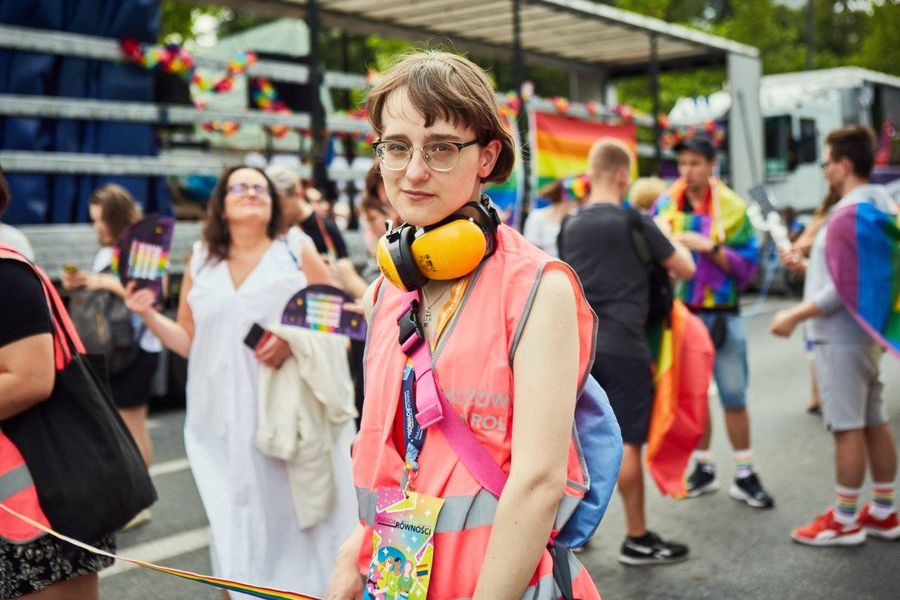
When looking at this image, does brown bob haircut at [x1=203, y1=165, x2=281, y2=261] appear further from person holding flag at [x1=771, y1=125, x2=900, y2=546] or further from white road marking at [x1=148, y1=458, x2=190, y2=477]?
white road marking at [x1=148, y1=458, x2=190, y2=477]

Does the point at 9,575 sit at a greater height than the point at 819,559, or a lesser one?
greater

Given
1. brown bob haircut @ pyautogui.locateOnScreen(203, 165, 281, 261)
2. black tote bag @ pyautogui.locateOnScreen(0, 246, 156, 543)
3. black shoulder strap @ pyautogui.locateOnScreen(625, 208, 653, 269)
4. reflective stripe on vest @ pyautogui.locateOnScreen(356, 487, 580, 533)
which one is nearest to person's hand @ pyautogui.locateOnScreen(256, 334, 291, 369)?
brown bob haircut @ pyautogui.locateOnScreen(203, 165, 281, 261)

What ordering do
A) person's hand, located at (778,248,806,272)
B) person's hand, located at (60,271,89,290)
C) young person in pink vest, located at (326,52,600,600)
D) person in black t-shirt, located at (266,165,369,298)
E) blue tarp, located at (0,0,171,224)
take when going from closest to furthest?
young person in pink vest, located at (326,52,600,600)
person's hand, located at (60,271,89,290)
person in black t-shirt, located at (266,165,369,298)
person's hand, located at (778,248,806,272)
blue tarp, located at (0,0,171,224)

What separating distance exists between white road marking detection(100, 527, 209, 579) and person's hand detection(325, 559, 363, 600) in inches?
125

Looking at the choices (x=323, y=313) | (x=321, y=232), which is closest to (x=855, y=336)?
(x=323, y=313)

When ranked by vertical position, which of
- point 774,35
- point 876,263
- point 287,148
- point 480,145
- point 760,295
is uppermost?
point 774,35

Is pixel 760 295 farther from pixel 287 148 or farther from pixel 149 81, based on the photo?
pixel 149 81

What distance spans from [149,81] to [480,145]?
692 centimetres

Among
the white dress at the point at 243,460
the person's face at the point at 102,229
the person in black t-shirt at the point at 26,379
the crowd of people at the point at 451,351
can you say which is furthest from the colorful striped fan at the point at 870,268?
the person's face at the point at 102,229

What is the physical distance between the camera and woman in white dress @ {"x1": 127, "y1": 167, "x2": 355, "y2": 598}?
3723 mm

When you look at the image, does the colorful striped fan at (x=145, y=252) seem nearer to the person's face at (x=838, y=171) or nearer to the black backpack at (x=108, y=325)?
the black backpack at (x=108, y=325)

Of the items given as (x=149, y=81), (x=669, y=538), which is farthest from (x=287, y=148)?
(x=669, y=538)

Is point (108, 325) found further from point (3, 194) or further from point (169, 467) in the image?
point (3, 194)

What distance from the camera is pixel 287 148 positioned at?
14523 millimetres
